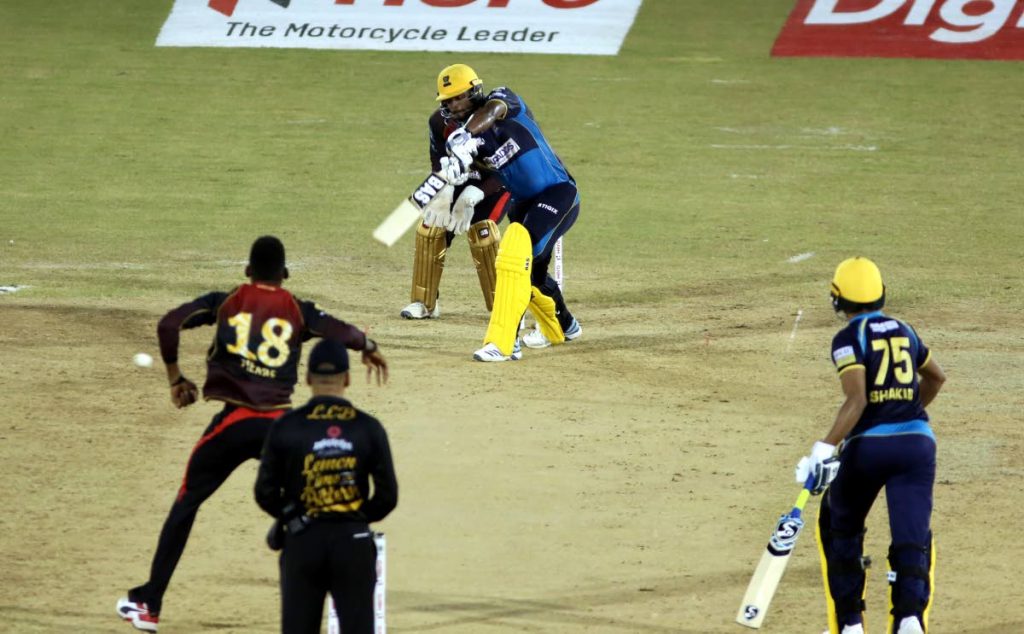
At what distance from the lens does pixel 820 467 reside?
826 centimetres

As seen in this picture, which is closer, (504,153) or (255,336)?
(255,336)

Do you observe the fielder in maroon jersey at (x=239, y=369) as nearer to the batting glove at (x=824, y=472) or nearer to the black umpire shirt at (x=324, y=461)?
the black umpire shirt at (x=324, y=461)

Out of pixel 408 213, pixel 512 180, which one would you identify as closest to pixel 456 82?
pixel 512 180

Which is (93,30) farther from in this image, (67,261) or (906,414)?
(906,414)

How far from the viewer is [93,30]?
3025cm

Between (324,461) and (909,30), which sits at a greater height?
(324,461)

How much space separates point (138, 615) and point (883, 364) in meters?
3.99

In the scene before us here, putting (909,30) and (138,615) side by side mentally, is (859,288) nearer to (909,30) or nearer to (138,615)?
(138,615)

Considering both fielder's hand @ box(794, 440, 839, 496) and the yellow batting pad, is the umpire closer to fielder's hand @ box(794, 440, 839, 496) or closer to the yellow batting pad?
fielder's hand @ box(794, 440, 839, 496)

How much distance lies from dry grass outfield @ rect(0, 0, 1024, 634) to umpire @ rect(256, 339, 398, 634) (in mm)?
1621

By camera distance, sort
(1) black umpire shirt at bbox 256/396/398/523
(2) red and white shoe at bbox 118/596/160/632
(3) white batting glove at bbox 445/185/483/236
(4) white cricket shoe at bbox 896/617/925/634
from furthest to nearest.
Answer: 1. (3) white batting glove at bbox 445/185/483/236
2. (2) red and white shoe at bbox 118/596/160/632
3. (4) white cricket shoe at bbox 896/617/925/634
4. (1) black umpire shirt at bbox 256/396/398/523

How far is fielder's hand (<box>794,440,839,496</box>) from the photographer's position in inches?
324

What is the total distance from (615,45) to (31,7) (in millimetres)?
11266

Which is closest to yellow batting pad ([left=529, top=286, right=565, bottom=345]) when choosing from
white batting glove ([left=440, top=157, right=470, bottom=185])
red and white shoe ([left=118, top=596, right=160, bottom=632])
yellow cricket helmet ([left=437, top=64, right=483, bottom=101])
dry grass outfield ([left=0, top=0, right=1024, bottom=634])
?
dry grass outfield ([left=0, top=0, right=1024, bottom=634])
